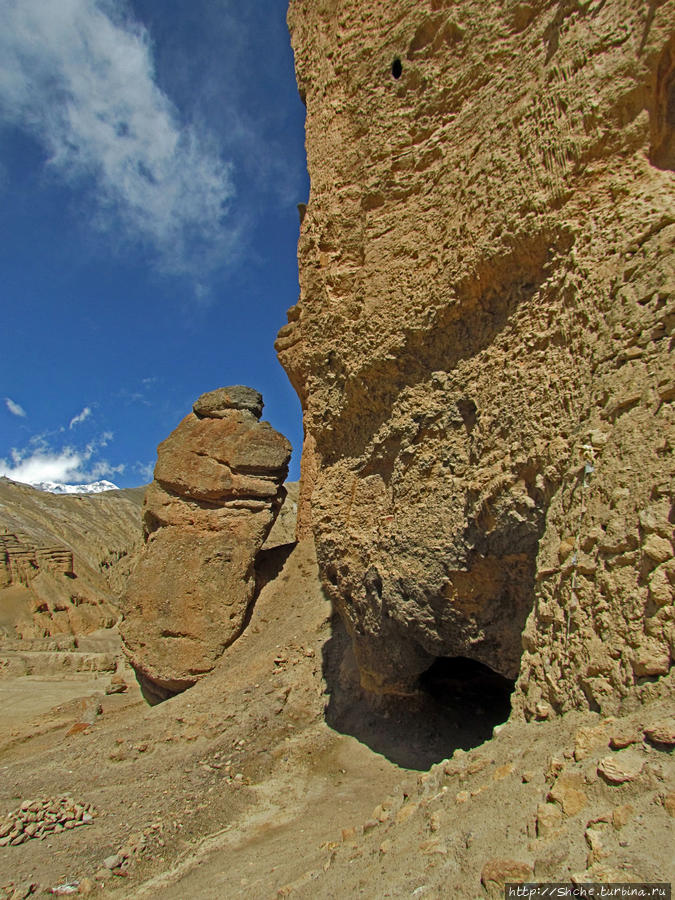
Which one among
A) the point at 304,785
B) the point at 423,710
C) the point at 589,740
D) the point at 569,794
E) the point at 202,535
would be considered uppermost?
the point at 202,535

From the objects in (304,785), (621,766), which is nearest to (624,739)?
(621,766)

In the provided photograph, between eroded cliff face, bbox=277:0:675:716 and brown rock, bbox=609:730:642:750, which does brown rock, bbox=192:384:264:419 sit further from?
brown rock, bbox=609:730:642:750

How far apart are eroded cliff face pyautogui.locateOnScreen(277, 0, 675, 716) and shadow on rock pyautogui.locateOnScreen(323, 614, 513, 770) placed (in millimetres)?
597

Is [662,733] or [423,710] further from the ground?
[662,733]

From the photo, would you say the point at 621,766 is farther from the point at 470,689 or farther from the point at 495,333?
the point at 470,689

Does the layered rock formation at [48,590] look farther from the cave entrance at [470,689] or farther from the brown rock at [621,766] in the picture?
the brown rock at [621,766]

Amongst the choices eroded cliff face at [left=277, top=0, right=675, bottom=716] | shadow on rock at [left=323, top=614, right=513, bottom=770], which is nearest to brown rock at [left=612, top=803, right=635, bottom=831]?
eroded cliff face at [left=277, top=0, right=675, bottom=716]

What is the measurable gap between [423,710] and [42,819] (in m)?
3.50

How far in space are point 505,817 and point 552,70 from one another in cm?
391

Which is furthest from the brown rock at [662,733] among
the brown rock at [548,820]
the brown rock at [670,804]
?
the brown rock at [548,820]

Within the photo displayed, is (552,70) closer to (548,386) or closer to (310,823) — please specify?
(548,386)

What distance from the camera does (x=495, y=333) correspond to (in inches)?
139

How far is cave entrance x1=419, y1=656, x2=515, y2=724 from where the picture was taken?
5434 millimetres

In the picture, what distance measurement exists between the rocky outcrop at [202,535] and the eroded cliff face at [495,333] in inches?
156
